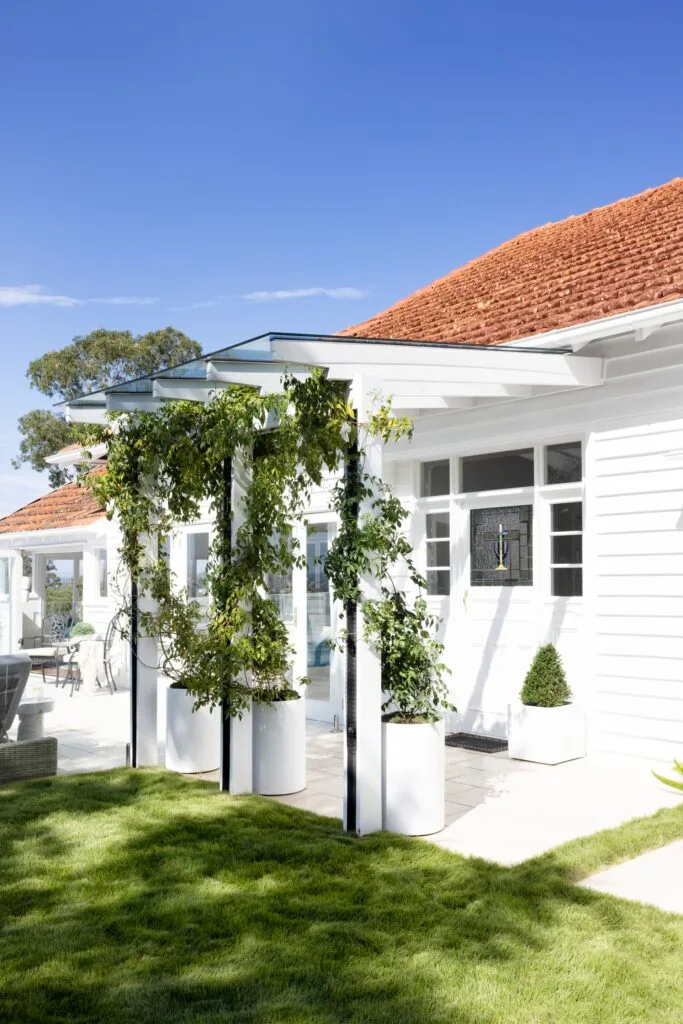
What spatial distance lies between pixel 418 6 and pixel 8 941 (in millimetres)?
13126

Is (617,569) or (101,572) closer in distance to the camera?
(617,569)

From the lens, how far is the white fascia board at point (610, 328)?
260 inches

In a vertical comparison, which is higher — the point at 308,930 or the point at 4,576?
the point at 4,576

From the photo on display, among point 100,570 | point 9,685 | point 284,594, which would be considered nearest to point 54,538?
point 100,570

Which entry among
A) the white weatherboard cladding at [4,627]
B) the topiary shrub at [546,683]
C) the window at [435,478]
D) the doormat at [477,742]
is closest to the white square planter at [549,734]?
the topiary shrub at [546,683]

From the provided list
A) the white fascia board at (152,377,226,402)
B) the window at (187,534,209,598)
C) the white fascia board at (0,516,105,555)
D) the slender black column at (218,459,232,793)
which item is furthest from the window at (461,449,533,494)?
the white fascia board at (0,516,105,555)

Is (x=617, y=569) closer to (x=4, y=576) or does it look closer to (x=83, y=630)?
(x=83, y=630)

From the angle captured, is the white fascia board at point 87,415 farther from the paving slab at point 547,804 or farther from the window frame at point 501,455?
the paving slab at point 547,804

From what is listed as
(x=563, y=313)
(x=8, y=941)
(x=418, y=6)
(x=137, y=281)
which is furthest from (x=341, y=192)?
(x=8, y=941)

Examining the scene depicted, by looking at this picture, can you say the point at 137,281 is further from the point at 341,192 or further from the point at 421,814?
the point at 421,814

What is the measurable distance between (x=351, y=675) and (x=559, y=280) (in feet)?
18.3

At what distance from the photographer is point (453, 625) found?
29.7 ft

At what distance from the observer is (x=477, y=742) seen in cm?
848

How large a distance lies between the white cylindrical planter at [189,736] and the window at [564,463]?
151 inches
